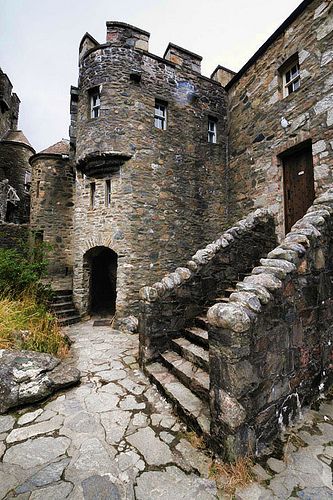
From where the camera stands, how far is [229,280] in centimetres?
469

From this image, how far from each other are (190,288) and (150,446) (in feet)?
7.74

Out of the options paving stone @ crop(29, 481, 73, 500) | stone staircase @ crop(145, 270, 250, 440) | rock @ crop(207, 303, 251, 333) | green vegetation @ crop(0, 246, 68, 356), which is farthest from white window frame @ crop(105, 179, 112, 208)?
paving stone @ crop(29, 481, 73, 500)

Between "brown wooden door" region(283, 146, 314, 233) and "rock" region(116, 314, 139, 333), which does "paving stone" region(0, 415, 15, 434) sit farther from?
"brown wooden door" region(283, 146, 314, 233)

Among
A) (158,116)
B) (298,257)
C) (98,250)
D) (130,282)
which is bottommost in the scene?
(130,282)

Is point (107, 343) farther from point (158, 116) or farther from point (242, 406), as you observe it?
point (158, 116)

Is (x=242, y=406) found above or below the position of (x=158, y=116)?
below

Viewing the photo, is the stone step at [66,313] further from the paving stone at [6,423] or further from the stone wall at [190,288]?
the paving stone at [6,423]

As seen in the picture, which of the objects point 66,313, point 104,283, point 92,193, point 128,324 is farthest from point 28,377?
point 104,283

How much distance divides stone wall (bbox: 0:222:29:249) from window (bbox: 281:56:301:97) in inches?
417

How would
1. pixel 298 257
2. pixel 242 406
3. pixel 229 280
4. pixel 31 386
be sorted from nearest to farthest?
pixel 242 406
pixel 298 257
pixel 31 386
pixel 229 280

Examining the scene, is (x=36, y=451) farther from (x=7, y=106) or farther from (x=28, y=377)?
(x=7, y=106)

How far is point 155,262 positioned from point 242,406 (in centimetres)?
557

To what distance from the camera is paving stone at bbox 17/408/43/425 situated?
2703 mm

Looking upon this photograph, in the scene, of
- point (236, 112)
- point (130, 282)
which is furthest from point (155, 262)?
point (236, 112)
